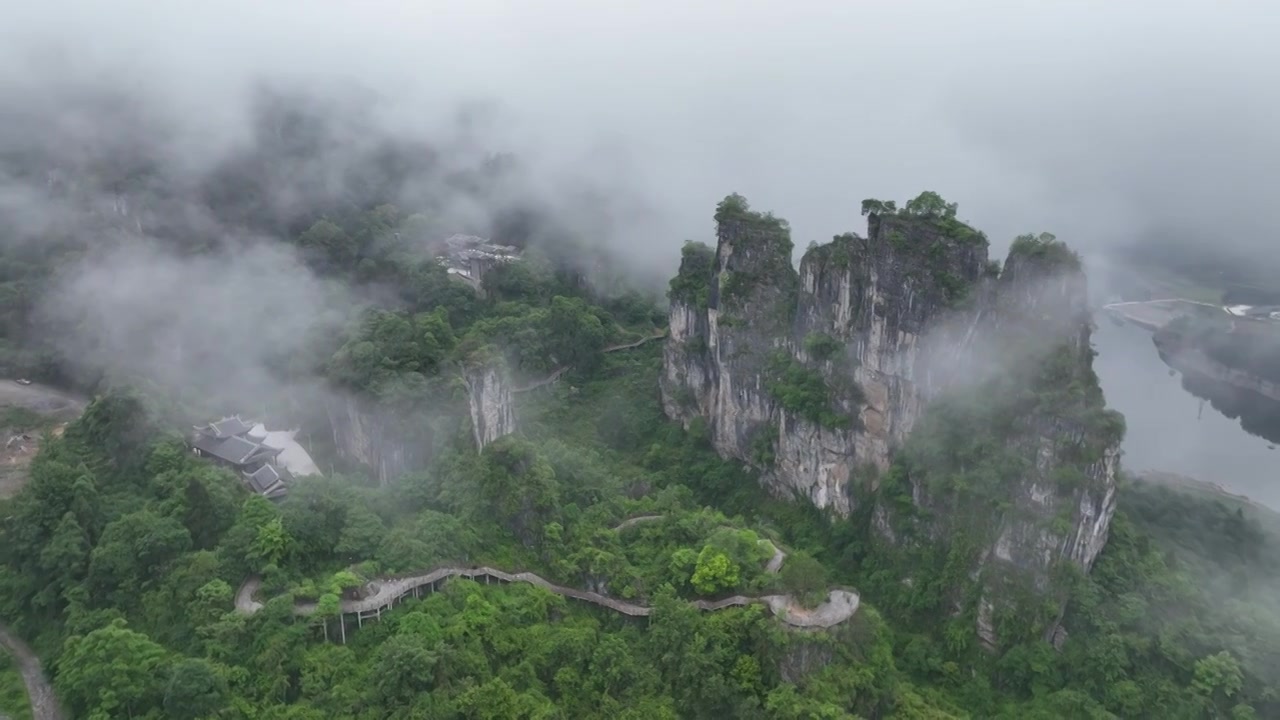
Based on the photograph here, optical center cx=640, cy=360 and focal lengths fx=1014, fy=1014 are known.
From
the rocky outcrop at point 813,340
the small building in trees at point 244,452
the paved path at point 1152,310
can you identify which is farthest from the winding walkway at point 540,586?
the paved path at point 1152,310

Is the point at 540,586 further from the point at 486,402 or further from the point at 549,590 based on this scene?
the point at 486,402

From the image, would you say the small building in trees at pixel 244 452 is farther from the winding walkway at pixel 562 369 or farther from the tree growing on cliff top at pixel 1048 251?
the tree growing on cliff top at pixel 1048 251

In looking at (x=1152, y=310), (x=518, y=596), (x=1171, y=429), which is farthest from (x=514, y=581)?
(x=1152, y=310)

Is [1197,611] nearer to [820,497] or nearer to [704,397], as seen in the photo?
[820,497]

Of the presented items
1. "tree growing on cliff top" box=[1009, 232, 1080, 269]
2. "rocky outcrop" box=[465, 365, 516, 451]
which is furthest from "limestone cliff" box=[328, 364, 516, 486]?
"tree growing on cliff top" box=[1009, 232, 1080, 269]

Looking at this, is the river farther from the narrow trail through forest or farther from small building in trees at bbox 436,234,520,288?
small building in trees at bbox 436,234,520,288

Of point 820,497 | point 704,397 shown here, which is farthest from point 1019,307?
point 704,397
